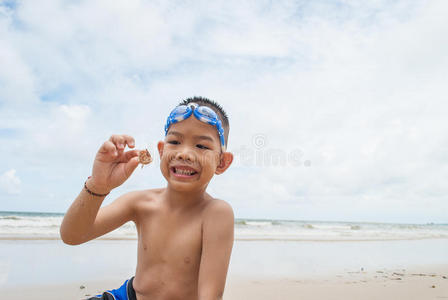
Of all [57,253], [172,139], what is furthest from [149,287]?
[57,253]

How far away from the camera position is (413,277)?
6902 mm

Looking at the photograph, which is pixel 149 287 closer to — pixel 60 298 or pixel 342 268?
pixel 60 298

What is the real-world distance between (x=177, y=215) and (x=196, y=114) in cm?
71

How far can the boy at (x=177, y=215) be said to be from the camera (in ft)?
7.25

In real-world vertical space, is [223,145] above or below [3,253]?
above

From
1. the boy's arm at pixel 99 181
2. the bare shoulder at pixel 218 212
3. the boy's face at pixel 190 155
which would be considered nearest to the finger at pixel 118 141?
the boy's arm at pixel 99 181

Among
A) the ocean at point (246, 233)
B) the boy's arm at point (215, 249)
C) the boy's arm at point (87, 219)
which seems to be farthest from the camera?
the ocean at point (246, 233)

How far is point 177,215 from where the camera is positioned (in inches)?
97.7

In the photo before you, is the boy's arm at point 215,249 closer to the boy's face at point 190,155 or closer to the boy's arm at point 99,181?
the boy's face at point 190,155

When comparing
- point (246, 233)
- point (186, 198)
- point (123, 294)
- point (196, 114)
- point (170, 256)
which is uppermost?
point (196, 114)

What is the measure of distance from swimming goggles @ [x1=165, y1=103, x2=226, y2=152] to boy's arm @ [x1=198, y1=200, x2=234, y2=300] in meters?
0.55

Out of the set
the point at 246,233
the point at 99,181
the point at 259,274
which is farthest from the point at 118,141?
the point at 246,233

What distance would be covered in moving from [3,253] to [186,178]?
7.86m

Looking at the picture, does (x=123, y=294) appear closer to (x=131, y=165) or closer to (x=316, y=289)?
(x=131, y=165)
